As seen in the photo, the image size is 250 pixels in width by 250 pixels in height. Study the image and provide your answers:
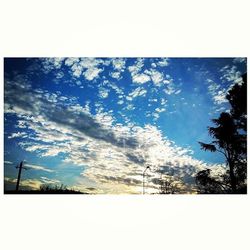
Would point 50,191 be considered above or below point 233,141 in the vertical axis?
below

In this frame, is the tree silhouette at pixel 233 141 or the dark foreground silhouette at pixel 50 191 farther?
the tree silhouette at pixel 233 141

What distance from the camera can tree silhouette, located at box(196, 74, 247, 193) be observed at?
204 inches

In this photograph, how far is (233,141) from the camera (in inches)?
225

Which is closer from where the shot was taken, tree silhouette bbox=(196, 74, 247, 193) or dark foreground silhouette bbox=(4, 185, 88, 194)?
dark foreground silhouette bbox=(4, 185, 88, 194)

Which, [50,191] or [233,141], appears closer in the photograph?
[50,191]

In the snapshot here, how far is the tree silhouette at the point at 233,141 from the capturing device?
17.0 ft

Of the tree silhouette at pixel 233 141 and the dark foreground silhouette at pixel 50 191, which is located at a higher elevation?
the tree silhouette at pixel 233 141

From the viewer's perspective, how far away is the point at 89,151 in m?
5.41

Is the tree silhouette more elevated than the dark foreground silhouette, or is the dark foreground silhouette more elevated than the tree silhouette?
the tree silhouette
